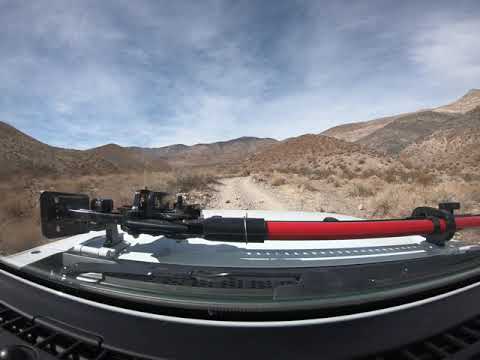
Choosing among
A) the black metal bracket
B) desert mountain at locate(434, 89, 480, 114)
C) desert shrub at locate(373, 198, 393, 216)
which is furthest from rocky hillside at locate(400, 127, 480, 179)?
desert mountain at locate(434, 89, 480, 114)

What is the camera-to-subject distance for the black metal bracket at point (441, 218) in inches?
60.6

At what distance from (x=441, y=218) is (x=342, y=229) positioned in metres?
0.86

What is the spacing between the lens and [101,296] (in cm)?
100

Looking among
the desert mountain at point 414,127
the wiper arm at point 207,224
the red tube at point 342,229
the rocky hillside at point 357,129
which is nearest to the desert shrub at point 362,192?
the wiper arm at point 207,224

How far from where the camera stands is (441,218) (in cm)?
164

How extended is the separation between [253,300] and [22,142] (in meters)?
40.4

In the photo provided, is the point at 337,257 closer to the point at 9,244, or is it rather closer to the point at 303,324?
the point at 303,324

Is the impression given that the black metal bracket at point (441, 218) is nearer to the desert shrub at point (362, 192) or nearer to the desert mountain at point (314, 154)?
the desert shrub at point (362, 192)

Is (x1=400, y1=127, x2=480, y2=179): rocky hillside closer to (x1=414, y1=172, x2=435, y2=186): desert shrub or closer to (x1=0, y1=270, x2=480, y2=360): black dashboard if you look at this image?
(x1=414, y1=172, x2=435, y2=186): desert shrub

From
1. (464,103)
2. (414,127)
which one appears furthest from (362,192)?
(464,103)

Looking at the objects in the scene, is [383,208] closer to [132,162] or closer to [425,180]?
[425,180]

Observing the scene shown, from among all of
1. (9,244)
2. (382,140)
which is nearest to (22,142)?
(9,244)

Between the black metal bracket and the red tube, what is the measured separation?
0.11 ft

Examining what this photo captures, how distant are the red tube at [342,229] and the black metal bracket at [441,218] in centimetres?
3
